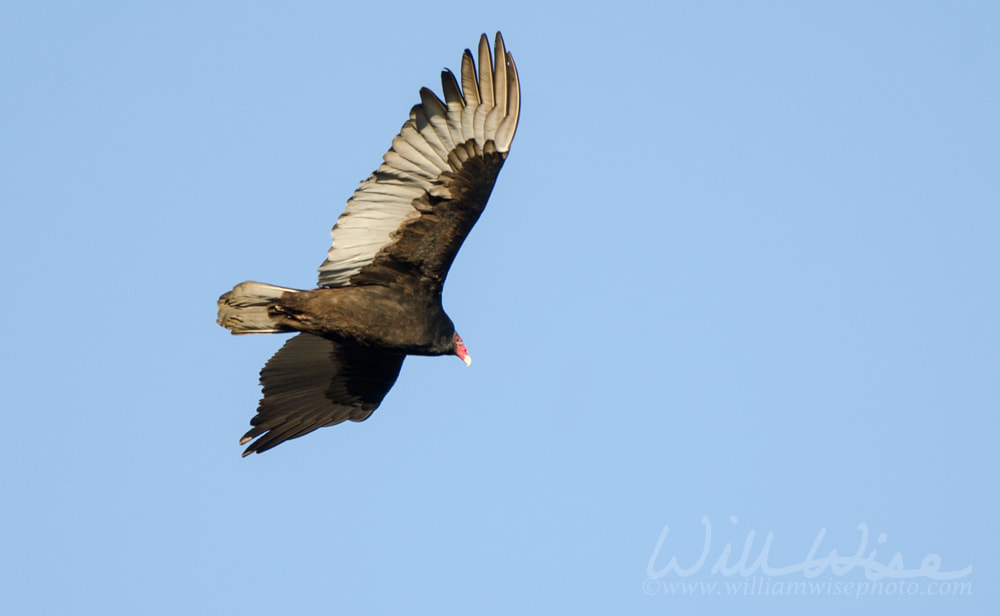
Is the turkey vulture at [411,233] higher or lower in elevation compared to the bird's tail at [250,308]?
higher

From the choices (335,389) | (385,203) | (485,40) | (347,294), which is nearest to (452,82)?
(485,40)

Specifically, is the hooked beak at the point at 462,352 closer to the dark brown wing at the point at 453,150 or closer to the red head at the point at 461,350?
the red head at the point at 461,350

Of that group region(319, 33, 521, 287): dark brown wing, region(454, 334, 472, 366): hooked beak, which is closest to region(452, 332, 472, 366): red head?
region(454, 334, 472, 366): hooked beak

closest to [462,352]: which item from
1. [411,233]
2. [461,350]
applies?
[461,350]

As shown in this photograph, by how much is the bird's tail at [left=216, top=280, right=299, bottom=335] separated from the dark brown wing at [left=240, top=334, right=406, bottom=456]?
82cm

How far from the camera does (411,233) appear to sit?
826 centimetres

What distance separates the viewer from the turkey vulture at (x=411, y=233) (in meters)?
8.08

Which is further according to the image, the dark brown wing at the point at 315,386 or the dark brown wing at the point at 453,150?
the dark brown wing at the point at 315,386

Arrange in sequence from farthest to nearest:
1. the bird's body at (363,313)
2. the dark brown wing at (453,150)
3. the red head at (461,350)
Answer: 1. the red head at (461,350)
2. the bird's body at (363,313)
3. the dark brown wing at (453,150)

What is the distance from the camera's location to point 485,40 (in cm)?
805

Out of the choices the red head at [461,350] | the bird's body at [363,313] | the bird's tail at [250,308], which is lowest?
→ the bird's tail at [250,308]

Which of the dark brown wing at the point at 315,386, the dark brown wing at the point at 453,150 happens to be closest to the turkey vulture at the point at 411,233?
the dark brown wing at the point at 453,150

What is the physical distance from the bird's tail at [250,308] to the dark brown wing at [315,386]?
82 cm

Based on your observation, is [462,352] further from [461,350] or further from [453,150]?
[453,150]
